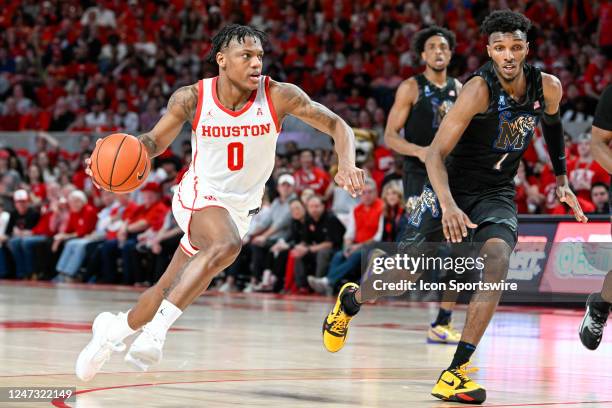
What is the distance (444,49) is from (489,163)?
8.74 ft

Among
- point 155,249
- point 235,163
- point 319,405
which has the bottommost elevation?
point 155,249

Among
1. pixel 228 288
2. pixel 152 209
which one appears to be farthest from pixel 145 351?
pixel 152 209

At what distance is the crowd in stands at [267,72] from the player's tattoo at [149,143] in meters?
7.73

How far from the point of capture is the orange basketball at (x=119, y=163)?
637cm

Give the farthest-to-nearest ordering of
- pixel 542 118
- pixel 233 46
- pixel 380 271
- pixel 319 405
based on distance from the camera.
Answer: pixel 380 271 → pixel 542 118 → pixel 233 46 → pixel 319 405

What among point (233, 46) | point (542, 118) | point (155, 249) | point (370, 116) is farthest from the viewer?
point (370, 116)

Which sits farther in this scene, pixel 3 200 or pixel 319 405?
pixel 3 200

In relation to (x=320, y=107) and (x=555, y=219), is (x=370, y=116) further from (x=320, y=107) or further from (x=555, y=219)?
(x=320, y=107)

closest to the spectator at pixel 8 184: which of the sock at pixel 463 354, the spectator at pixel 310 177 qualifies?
the spectator at pixel 310 177

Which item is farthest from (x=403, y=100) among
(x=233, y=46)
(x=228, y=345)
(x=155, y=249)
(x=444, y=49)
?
(x=155, y=249)

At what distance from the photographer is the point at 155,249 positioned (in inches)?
659

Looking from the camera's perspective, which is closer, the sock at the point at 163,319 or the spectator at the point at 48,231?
the sock at the point at 163,319

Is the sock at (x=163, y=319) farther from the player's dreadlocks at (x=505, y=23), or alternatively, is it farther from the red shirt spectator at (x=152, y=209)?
the red shirt spectator at (x=152, y=209)

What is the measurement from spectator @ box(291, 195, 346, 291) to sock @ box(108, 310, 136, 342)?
8.99m
